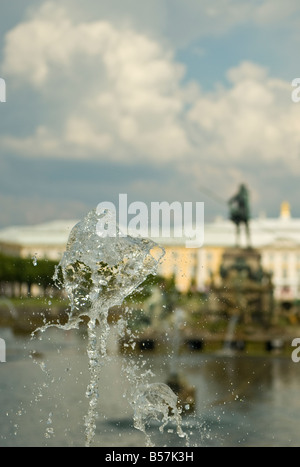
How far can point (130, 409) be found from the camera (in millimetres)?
9914

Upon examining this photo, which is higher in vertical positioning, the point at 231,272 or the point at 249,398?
the point at 231,272

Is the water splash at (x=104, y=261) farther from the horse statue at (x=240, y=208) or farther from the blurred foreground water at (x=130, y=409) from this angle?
the horse statue at (x=240, y=208)

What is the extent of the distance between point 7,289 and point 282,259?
117 feet

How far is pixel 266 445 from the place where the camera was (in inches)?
324

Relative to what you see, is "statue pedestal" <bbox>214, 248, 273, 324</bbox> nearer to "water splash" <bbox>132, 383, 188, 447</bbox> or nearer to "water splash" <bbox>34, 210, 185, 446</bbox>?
"water splash" <bbox>132, 383, 188, 447</bbox>

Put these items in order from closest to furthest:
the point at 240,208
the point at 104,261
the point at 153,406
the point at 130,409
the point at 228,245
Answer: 1. the point at 104,261
2. the point at 153,406
3. the point at 130,409
4. the point at 240,208
5. the point at 228,245

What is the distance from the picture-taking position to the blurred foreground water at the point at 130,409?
8.37m

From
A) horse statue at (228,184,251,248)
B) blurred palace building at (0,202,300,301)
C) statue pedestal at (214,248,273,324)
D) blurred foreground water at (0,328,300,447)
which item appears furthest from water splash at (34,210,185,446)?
blurred palace building at (0,202,300,301)

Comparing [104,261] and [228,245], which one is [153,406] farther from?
[228,245]

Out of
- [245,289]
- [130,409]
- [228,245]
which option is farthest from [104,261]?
[228,245]

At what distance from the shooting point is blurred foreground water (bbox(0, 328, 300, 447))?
8367 mm

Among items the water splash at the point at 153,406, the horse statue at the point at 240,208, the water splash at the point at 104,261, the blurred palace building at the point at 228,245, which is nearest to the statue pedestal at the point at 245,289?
the horse statue at the point at 240,208
